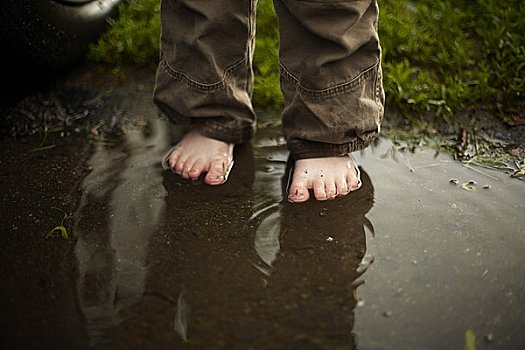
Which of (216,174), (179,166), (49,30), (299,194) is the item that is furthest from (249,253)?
(49,30)

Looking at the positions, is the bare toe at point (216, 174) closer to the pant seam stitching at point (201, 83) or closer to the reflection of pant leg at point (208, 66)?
the reflection of pant leg at point (208, 66)

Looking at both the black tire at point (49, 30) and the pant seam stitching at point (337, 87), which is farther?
the black tire at point (49, 30)

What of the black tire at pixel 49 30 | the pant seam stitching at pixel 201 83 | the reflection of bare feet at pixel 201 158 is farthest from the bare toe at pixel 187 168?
the black tire at pixel 49 30

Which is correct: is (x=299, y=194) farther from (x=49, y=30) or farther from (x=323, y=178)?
(x=49, y=30)

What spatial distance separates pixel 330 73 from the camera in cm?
192

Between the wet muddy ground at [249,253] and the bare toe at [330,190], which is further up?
the bare toe at [330,190]

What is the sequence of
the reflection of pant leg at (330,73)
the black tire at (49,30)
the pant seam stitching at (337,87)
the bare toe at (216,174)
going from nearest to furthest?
the reflection of pant leg at (330,73)
the pant seam stitching at (337,87)
the bare toe at (216,174)
the black tire at (49,30)

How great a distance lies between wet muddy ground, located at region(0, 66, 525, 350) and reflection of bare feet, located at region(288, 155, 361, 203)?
0.13ft

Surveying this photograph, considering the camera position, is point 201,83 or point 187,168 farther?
point 187,168

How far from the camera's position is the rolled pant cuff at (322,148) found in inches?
82.4

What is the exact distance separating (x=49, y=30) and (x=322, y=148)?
4.22 ft

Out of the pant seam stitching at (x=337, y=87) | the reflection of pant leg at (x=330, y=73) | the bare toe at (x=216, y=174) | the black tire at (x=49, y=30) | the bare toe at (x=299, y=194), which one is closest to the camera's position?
the reflection of pant leg at (x=330, y=73)

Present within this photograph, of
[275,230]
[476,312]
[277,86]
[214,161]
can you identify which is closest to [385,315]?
[476,312]

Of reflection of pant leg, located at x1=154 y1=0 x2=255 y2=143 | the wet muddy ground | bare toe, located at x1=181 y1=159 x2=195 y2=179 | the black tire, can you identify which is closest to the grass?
the black tire
